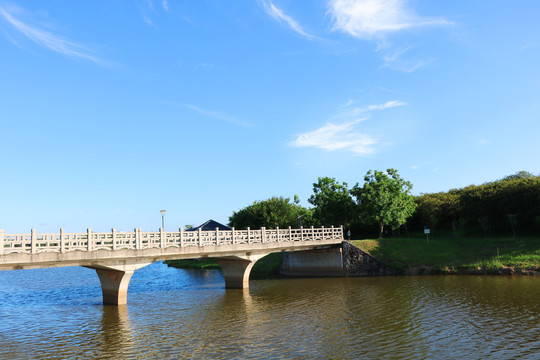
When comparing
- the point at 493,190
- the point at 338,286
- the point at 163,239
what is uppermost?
the point at 493,190

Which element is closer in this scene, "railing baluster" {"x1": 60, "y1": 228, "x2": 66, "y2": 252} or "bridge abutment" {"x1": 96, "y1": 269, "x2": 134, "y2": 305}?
"railing baluster" {"x1": 60, "y1": 228, "x2": 66, "y2": 252}

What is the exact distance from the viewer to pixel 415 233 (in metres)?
74.8

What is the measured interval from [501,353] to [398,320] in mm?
7372

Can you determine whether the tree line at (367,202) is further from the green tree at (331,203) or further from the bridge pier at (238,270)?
the bridge pier at (238,270)

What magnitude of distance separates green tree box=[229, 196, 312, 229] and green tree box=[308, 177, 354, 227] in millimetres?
9810

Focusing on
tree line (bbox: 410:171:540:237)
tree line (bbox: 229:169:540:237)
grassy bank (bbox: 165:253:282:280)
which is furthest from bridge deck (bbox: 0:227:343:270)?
tree line (bbox: 410:171:540:237)

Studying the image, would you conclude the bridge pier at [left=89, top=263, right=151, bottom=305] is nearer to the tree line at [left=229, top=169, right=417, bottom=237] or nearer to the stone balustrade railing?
the stone balustrade railing

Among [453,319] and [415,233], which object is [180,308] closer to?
[453,319]

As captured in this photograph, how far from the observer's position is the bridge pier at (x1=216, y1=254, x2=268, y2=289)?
41.3 m

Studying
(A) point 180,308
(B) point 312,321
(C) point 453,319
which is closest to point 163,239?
(A) point 180,308

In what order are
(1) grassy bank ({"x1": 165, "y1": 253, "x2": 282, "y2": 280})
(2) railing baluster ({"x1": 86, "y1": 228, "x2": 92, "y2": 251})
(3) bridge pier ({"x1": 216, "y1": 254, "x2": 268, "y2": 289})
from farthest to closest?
(1) grassy bank ({"x1": 165, "y1": 253, "x2": 282, "y2": 280}) → (3) bridge pier ({"x1": 216, "y1": 254, "x2": 268, "y2": 289}) → (2) railing baluster ({"x1": 86, "y1": 228, "x2": 92, "y2": 251})

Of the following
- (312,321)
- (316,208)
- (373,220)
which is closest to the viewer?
(312,321)

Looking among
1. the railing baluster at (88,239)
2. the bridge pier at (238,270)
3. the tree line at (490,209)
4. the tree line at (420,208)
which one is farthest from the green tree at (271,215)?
the railing baluster at (88,239)

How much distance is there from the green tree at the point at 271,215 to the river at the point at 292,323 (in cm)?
3498
